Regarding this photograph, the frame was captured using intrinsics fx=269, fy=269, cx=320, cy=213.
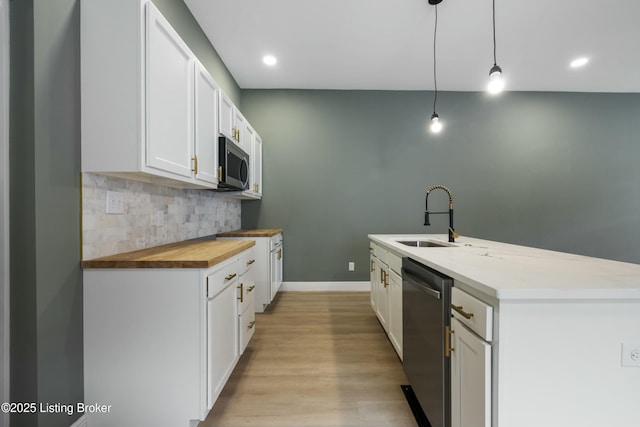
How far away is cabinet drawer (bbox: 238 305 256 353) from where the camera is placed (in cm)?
188

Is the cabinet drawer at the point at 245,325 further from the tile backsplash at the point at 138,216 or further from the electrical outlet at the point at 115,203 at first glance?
the electrical outlet at the point at 115,203

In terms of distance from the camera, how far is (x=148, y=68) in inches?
51.4

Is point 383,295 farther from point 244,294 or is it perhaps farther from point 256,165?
point 256,165

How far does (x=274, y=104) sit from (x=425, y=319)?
3.53 m

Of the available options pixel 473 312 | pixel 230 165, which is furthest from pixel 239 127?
pixel 473 312

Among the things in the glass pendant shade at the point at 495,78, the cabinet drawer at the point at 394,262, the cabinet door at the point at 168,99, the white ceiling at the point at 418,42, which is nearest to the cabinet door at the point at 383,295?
the cabinet drawer at the point at 394,262

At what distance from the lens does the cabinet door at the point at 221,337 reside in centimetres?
137

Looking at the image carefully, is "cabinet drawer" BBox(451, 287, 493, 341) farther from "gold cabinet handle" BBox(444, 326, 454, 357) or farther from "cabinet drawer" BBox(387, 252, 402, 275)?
"cabinet drawer" BBox(387, 252, 402, 275)

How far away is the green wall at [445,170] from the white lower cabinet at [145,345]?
2.63m

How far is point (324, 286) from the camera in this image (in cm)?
392

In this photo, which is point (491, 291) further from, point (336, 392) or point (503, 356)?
point (336, 392)

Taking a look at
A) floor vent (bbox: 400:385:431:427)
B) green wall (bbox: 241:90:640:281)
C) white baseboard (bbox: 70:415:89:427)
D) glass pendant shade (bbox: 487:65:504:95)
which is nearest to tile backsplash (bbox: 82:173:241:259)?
white baseboard (bbox: 70:415:89:427)

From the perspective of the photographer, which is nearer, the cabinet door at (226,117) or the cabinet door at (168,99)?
the cabinet door at (168,99)

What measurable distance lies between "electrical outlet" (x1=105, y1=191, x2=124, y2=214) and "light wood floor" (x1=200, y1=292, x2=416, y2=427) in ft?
4.22
